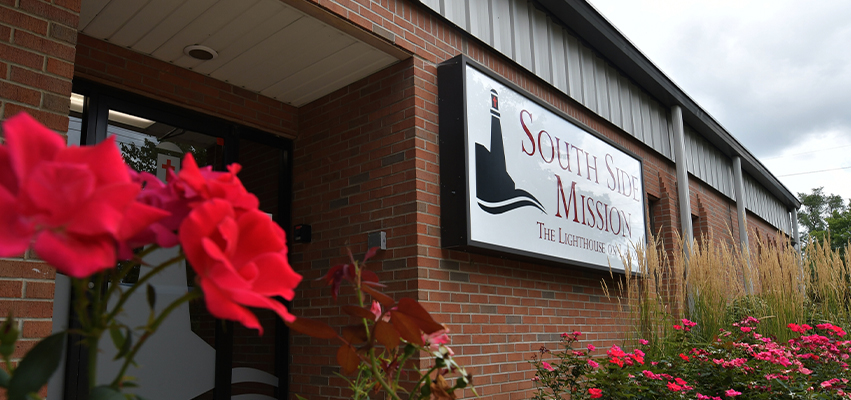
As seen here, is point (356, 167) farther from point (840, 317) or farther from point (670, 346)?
point (840, 317)

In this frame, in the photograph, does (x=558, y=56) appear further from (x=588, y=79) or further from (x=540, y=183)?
(x=540, y=183)

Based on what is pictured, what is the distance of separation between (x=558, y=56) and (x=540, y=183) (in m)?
1.51

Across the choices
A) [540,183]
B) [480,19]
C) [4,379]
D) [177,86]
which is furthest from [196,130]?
[4,379]

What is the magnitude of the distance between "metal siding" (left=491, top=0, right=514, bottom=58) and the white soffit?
1111 millimetres

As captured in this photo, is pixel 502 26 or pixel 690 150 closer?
pixel 502 26

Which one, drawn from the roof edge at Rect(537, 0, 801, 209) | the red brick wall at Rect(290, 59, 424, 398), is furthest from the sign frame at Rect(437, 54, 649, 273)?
the roof edge at Rect(537, 0, 801, 209)

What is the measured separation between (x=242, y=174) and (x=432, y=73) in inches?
68.2

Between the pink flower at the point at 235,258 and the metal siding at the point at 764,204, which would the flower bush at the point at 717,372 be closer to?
the pink flower at the point at 235,258

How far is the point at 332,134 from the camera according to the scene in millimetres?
4332

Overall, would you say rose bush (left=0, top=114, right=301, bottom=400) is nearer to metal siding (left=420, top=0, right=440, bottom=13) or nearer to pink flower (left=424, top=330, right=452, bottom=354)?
pink flower (left=424, top=330, right=452, bottom=354)

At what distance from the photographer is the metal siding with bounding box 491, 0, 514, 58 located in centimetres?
457

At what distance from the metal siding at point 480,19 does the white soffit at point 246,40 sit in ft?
2.79

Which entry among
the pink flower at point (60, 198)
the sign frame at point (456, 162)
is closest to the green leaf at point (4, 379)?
the pink flower at point (60, 198)

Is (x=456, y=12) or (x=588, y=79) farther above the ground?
(x=588, y=79)
